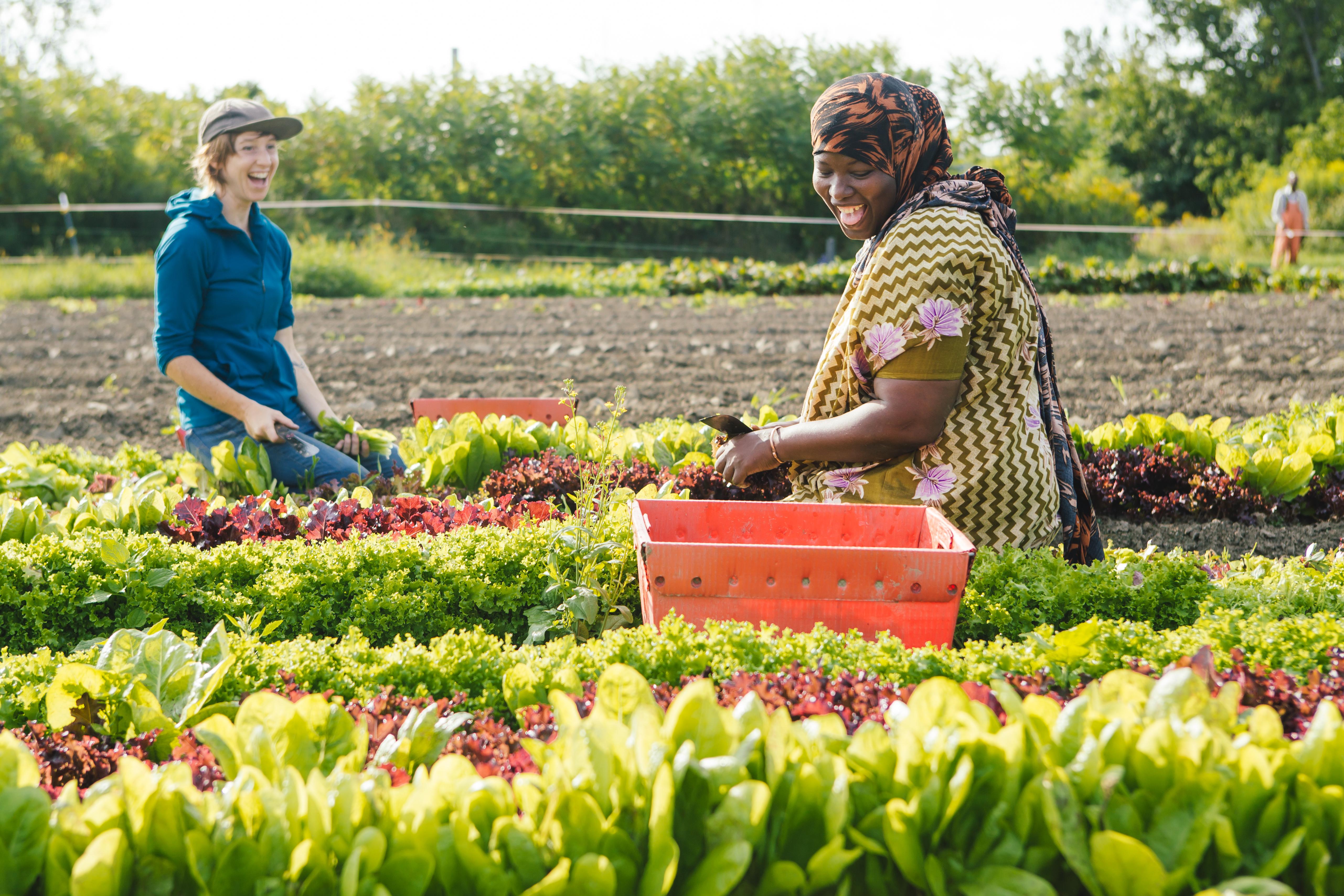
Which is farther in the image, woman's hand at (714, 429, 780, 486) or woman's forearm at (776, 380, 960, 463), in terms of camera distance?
woman's hand at (714, 429, 780, 486)

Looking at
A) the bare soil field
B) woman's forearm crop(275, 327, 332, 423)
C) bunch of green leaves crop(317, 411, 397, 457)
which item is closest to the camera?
bunch of green leaves crop(317, 411, 397, 457)

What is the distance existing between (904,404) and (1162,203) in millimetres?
39696

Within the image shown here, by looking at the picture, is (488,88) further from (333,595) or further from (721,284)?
(333,595)

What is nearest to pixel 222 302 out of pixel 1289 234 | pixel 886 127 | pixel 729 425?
pixel 729 425

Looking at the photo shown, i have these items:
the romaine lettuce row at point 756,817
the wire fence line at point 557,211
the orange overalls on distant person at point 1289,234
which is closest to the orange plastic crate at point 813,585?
the romaine lettuce row at point 756,817

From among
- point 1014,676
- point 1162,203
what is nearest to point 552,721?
point 1014,676

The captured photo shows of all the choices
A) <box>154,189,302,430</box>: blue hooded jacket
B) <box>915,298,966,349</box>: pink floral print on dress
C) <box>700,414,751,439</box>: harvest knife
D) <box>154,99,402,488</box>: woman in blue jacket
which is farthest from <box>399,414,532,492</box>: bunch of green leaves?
<box>915,298,966,349</box>: pink floral print on dress

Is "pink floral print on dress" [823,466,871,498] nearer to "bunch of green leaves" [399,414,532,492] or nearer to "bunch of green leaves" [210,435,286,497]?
"bunch of green leaves" [399,414,532,492]

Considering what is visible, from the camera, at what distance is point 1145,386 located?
8.38m

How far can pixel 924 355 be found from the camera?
2623 millimetres

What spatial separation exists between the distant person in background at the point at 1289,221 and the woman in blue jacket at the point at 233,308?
19.3 meters

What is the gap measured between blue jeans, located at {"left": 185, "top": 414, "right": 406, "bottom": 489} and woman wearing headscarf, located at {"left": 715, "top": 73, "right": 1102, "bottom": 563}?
230cm

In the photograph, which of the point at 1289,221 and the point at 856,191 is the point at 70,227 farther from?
the point at 1289,221

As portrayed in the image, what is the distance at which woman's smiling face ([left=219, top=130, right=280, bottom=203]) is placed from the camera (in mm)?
4418
